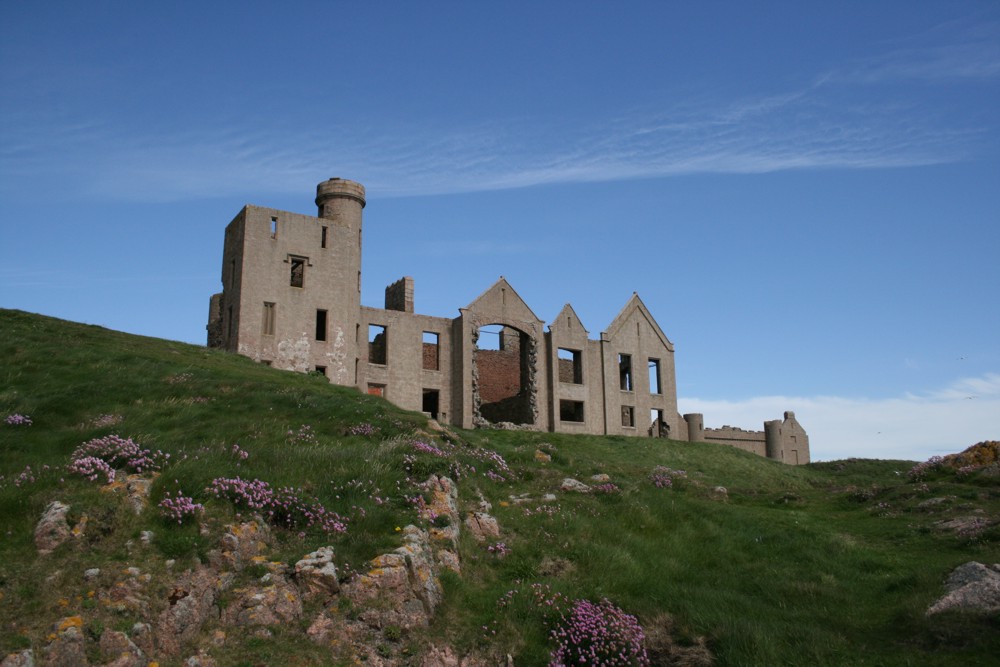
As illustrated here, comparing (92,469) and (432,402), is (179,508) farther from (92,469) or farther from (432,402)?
(432,402)

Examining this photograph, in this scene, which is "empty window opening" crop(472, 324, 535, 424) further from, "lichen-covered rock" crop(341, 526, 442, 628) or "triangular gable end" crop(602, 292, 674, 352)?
"lichen-covered rock" crop(341, 526, 442, 628)

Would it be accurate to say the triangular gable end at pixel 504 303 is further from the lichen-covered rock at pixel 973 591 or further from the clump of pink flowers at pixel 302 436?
the lichen-covered rock at pixel 973 591

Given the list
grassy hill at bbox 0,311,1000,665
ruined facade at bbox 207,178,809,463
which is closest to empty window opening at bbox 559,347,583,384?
ruined facade at bbox 207,178,809,463

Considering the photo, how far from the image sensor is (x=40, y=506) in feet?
43.3

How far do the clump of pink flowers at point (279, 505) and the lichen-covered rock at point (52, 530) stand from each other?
221 centimetres

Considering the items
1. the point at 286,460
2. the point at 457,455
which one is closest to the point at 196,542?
the point at 286,460

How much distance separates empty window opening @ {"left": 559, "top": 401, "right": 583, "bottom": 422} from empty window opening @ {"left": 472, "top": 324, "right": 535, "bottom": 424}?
9.79 feet

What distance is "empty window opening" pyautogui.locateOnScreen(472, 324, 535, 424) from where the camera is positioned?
1976 inches

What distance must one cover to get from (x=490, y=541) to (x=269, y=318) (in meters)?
27.8

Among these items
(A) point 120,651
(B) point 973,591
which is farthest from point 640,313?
(A) point 120,651

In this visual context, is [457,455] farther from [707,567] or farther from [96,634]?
[96,634]

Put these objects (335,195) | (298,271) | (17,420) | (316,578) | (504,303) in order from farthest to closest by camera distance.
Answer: (504,303) → (335,195) → (298,271) → (17,420) → (316,578)

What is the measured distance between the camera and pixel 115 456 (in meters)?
14.9

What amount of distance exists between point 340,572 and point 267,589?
115 centimetres
